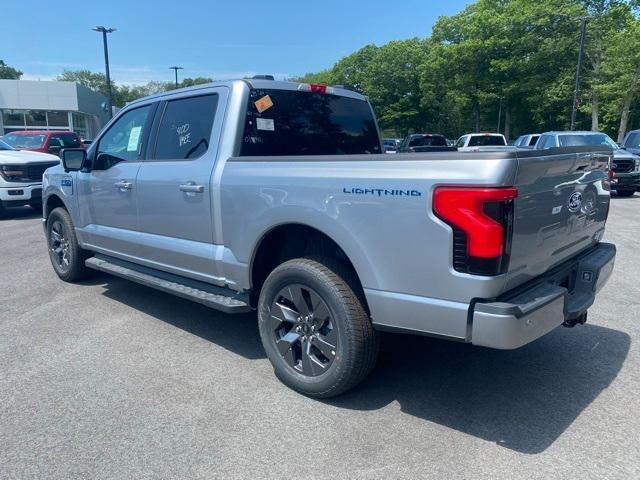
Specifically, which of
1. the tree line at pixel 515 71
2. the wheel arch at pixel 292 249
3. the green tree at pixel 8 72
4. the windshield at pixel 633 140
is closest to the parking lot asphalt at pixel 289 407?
the wheel arch at pixel 292 249

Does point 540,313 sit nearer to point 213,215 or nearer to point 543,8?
point 213,215

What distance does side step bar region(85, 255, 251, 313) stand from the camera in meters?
3.81

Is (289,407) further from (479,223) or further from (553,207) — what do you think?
(553,207)

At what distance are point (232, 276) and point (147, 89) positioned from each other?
104983 millimetres

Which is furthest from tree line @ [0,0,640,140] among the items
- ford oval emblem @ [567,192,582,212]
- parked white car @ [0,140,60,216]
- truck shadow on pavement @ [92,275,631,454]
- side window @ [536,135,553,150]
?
ford oval emblem @ [567,192,582,212]

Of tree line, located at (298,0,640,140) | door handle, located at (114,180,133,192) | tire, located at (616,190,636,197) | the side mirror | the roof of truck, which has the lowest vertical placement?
tire, located at (616,190,636,197)

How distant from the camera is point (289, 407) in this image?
130 inches

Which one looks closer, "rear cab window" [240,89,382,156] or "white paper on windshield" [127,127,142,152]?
"rear cab window" [240,89,382,156]

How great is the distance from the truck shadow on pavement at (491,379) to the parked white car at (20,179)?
8554mm

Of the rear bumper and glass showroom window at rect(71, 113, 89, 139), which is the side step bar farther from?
glass showroom window at rect(71, 113, 89, 139)

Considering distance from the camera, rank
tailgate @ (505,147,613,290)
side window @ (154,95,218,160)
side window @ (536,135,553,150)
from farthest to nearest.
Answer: side window @ (536,135,553,150) → side window @ (154,95,218,160) → tailgate @ (505,147,613,290)

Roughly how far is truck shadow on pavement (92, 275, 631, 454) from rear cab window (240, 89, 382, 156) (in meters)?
1.67

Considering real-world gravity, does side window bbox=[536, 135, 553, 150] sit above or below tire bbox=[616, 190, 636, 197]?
above

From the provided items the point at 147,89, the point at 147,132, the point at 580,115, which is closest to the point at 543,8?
the point at 580,115
